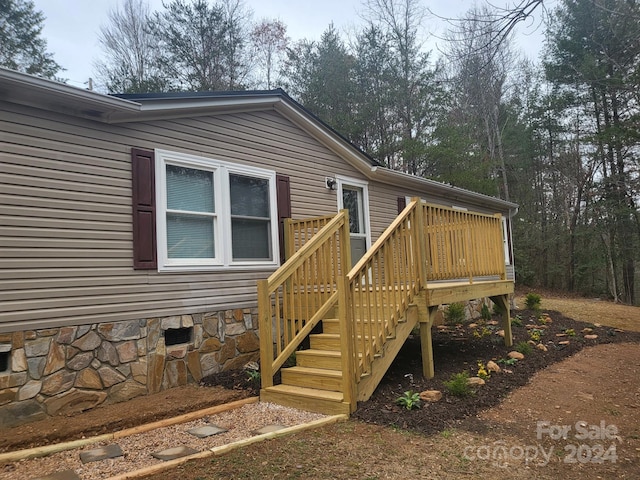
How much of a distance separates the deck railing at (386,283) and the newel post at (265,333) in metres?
0.93

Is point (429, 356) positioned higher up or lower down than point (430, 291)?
lower down

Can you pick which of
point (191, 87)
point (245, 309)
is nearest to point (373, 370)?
point (245, 309)

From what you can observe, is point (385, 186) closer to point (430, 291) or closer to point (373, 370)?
point (430, 291)

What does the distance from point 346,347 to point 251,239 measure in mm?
2571

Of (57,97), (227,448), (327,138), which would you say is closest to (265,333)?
(227,448)

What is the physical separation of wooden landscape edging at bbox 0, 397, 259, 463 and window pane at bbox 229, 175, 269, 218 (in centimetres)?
251

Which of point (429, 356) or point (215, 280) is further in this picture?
point (215, 280)

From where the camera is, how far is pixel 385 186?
8797mm

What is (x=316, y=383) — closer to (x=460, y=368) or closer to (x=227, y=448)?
(x=227, y=448)

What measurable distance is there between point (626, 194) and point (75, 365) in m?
18.4

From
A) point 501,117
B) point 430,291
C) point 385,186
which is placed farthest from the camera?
point 501,117

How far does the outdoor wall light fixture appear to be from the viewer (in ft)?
24.2

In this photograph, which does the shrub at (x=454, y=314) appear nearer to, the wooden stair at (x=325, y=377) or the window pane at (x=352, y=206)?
the window pane at (x=352, y=206)

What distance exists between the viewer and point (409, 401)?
167 inches
